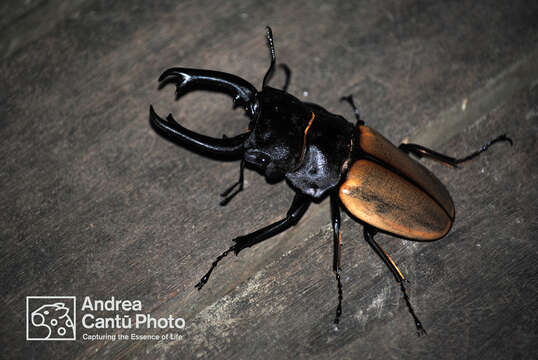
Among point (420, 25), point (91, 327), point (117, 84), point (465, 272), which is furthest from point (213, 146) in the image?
point (420, 25)

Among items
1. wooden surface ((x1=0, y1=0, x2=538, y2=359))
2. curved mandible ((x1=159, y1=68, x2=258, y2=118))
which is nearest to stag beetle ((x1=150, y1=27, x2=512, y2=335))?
curved mandible ((x1=159, y1=68, x2=258, y2=118))

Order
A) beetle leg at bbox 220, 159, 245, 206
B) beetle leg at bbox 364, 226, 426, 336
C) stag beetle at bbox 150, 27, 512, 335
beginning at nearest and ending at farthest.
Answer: beetle leg at bbox 364, 226, 426, 336 → stag beetle at bbox 150, 27, 512, 335 → beetle leg at bbox 220, 159, 245, 206

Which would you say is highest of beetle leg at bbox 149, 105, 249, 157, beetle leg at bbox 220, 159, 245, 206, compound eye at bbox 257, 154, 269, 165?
beetle leg at bbox 149, 105, 249, 157

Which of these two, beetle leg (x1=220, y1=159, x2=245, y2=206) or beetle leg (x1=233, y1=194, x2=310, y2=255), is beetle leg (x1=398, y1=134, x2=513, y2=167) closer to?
beetle leg (x1=233, y1=194, x2=310, y2=255)

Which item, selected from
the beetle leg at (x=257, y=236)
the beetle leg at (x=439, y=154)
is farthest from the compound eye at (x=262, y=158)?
the beetle leg at (x=439, y=154)

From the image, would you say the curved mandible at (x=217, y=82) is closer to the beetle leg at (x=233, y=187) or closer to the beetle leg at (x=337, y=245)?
the beetle leg at (x=233, y=187)

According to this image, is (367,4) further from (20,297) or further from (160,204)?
(20,297)

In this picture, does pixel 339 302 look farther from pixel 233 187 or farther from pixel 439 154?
pixel 439 154
